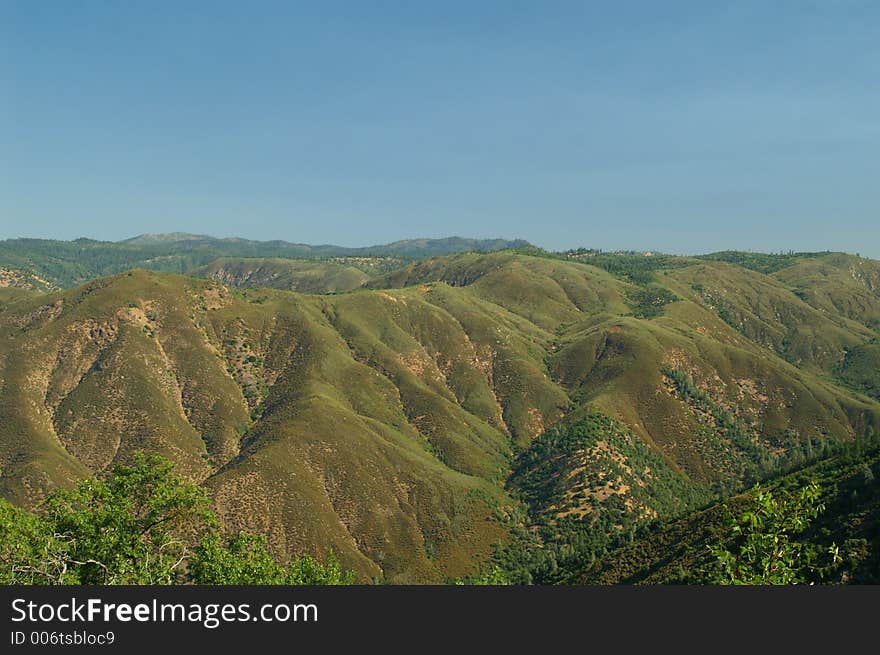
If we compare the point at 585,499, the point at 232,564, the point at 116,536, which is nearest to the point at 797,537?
the point at 232,564

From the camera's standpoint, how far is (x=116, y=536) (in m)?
36.8

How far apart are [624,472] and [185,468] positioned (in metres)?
119

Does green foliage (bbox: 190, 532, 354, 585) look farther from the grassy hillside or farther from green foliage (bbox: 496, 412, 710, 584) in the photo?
green foliage (bbox: 496, 412, 710, 584)

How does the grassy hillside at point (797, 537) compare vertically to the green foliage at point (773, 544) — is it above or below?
below

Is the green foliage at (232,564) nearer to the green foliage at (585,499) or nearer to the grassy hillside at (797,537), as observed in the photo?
the grassy hillside at (797,537)

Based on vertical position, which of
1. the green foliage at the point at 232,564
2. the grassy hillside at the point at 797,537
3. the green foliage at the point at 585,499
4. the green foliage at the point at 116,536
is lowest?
the green foliage at the point at 585,499

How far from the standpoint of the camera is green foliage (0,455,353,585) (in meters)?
34.5

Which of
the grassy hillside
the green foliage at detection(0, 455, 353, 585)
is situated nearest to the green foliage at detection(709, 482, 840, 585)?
the green foliage at detection(0, 455, 353, 585)

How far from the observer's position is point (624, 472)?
584ft

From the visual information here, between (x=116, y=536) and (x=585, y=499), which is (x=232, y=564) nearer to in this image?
(x=116, y=536)

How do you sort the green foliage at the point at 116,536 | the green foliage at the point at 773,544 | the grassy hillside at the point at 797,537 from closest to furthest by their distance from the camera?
the green foliage at the point at 773,544, the green foliage at the point at 116,536, the grassy hillside at the point at 797,537

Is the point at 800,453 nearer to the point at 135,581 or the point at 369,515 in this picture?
the point at 369,515

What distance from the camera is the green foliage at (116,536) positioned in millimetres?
34531

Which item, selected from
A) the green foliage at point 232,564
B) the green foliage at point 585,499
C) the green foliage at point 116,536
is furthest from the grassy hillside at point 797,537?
the green foliage at point 116,536
